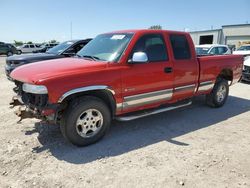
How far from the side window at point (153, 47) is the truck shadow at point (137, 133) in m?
1.44

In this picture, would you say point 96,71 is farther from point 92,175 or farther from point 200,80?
point 200,80

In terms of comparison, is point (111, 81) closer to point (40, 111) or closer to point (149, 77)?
point (149, 77)

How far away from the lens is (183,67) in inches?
203

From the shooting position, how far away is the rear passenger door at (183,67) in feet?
16.7

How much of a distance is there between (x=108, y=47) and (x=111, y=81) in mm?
901

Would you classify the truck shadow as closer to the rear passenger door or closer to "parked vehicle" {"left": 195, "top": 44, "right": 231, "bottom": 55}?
the rear passenger door

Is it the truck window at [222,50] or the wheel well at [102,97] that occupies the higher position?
the truck window at [222,50]

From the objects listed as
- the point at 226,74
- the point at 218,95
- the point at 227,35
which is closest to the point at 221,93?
the point at 218,95

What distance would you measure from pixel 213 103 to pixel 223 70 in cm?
93

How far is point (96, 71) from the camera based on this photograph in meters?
3.92

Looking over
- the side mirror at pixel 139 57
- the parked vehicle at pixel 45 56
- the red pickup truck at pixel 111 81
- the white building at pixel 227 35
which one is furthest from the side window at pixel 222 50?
the white building at pixel 227 35

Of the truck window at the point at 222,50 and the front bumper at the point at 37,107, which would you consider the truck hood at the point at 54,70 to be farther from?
the truck window at the point at 222,50

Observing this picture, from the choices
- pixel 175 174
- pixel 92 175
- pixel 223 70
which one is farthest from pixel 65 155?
pixel 223 70

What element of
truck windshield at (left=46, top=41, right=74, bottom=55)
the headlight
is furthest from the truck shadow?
truck windshield at (left=46, top=41, right=74, bottom=55)
